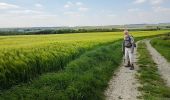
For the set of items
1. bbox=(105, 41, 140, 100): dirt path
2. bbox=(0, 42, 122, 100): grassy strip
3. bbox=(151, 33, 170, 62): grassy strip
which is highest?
bbox=(0, 42, 122, 100): grassy strip

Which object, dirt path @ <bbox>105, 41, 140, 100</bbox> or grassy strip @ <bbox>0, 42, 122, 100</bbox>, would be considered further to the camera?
dirt path @ <bbox>105, 41, 140, 100</bbox>

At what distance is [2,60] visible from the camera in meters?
9.10

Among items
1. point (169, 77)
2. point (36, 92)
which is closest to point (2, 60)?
point (36, 92)

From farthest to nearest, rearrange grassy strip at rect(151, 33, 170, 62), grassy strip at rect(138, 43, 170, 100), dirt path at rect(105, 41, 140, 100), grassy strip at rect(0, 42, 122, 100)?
1. grassy strip at rect(151, 33, 170, 62)
2. dirt path at rect(105, 41, 140, 100)
3. grassy strip at rect(138, 43, 170, 100)
4. grassy strip at rect(0, 42, 122, 100)

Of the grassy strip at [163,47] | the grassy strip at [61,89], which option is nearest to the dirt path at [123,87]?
the grassy strip at [61,89]

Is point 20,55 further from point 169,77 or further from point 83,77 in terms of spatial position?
point 169,77

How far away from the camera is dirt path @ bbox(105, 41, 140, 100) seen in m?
9.67

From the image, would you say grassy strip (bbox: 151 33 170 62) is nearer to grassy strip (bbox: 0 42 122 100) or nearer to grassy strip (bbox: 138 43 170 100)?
grassy strip (bbox: 138 43 170 100)

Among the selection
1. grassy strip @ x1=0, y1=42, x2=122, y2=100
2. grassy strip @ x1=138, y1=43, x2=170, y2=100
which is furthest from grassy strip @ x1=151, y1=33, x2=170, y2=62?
grassy strip @ x1=0, y1=42, x2=122, y2=100

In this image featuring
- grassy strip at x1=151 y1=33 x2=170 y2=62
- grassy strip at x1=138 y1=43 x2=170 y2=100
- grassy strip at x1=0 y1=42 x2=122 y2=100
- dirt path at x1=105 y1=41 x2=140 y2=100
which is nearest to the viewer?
grassy strip at x1=0 y1=42 x2=122 y2=100

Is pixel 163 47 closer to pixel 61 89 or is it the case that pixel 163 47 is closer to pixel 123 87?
pixel 123 87

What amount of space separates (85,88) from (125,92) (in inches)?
63.9

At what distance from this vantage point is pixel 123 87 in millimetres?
11148

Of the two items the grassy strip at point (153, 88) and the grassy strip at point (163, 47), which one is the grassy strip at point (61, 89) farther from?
the grassy strip at point (163, 47)
